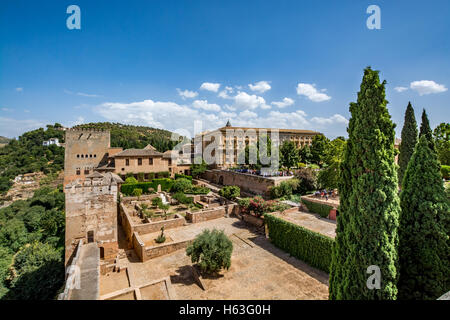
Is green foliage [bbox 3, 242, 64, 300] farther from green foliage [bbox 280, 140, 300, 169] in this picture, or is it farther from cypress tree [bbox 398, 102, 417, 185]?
cypress tree [bbox 398, 102, 417, 185]

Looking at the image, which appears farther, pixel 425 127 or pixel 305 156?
pixel 305 156

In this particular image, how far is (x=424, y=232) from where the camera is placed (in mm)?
5742

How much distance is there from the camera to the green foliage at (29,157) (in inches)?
2193

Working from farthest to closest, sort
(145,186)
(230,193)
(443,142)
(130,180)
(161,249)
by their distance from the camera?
1. (130,180)
2. (145,186)
3. (443,142)
4. (230,193)
5. (161,249)

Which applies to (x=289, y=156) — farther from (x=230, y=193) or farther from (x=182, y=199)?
(x=182, y=199)

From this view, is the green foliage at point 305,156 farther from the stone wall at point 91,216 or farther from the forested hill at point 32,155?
the forested hill at point 32,155

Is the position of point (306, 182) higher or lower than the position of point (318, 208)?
higher

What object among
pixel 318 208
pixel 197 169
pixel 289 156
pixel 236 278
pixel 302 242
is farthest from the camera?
pixel 197 169

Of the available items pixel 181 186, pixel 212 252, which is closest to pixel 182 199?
pixel 181 186

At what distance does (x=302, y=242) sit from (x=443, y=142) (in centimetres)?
2846

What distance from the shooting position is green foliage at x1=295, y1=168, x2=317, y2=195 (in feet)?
79.2
